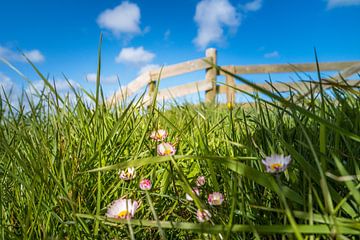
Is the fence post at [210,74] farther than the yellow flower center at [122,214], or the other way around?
the fence post at [210,74]

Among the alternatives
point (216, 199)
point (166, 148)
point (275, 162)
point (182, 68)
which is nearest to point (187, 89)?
point (182, 68)

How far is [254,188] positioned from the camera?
82 centimetres

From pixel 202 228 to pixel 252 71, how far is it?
1028 cm

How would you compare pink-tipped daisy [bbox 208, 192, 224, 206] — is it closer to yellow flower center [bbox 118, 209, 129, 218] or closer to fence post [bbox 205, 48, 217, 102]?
yellow flower center [bbox 118, 209, 129, 218]

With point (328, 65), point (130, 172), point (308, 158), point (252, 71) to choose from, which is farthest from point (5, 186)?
point (328, 65)

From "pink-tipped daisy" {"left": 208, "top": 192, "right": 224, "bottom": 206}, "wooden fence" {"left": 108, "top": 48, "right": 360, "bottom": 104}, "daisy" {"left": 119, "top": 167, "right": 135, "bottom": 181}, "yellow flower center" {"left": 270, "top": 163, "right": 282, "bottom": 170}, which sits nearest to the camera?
"yellow flower center" {"left": 270, "top": 163, "right": 282, "bottom": 170}

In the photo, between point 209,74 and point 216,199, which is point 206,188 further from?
point 209,74

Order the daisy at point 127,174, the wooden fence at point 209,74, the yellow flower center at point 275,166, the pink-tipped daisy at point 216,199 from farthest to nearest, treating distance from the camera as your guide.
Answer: the wooden fence at point 209,74, the daisy at point 127,174, the pink-tipped daisy at point 216,199, the yellow flower center at point 275,166

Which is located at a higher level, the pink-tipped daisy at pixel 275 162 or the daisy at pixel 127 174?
the daisy at pixel 127 174

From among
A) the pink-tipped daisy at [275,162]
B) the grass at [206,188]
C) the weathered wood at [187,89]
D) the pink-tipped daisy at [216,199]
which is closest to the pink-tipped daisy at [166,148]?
the grass at [206,188]

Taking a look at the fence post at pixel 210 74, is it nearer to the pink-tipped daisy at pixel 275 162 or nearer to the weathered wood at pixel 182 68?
the weathered wood at pixel 182 68

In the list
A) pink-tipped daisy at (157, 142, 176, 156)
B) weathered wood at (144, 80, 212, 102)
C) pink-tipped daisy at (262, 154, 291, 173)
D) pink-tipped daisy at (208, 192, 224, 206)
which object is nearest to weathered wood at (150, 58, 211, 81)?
weathered wood at (144, 80, 212, 102)

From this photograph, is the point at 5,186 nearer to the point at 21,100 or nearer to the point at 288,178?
the point at 21,100

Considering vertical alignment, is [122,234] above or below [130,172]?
below
